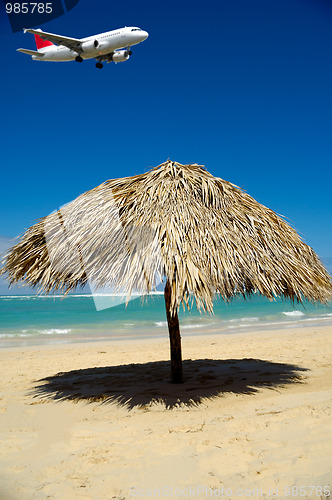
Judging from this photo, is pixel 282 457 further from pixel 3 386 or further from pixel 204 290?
pixel 3 386

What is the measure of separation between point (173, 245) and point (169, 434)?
5.40ft

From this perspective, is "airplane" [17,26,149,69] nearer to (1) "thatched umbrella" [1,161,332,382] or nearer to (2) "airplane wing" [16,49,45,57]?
(2) "airplane wing" [16,49,45,57]

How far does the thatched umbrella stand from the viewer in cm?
318

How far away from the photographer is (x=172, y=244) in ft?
10.6

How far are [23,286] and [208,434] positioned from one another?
271 cm

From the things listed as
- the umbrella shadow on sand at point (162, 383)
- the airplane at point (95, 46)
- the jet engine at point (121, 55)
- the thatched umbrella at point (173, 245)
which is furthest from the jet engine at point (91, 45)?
the umbrella shadow on sand at point (162, 383)

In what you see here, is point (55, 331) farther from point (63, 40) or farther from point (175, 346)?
point (63, 40)

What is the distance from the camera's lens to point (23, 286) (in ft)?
13.8

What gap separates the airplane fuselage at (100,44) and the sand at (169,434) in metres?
12.9

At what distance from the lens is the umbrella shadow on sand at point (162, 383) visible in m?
A: 3.98

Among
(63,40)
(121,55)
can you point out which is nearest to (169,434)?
(63,40)

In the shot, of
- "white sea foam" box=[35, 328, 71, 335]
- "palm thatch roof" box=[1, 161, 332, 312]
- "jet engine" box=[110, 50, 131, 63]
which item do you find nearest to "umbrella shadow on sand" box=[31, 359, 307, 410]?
"palm thatch roof" box=[1, 161, 332, 312]

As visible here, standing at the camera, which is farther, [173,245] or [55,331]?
[55,331]

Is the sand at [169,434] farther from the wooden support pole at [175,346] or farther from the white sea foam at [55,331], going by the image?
the white sea foam at [55,331]
